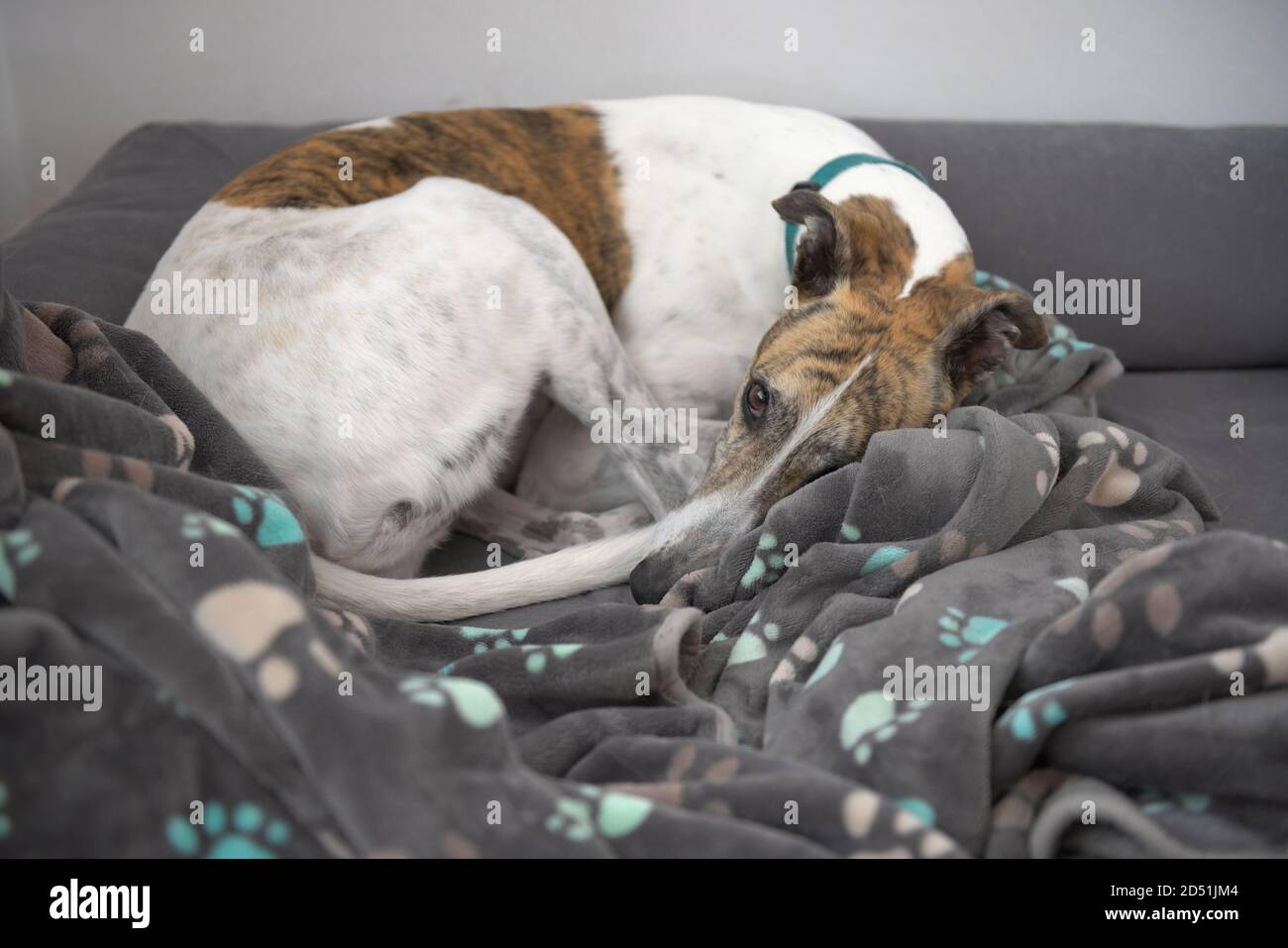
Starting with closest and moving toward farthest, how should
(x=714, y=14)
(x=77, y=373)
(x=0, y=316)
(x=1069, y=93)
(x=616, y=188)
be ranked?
(x=0, y=316)
(x=77, y=373)
(x=616, y=188)
(x=714, y=14)
(x=1069, y=93)

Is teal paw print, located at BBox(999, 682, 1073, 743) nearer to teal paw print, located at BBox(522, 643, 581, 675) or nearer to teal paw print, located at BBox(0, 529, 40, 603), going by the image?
teal paw print, located at BBox(522, 643, 581, 675)

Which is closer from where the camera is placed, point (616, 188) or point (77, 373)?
point (77, 373)

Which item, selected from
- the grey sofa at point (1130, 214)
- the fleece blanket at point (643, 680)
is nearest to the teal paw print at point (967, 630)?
the fleece blanket at point (643, 680)

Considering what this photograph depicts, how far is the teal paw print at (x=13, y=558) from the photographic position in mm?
1102

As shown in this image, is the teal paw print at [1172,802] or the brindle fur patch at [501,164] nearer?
the teal paw print at [1172,802]

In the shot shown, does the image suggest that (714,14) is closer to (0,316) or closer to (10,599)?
(0,316)

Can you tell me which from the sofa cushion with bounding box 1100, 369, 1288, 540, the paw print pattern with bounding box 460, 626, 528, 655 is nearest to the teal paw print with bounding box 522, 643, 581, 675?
the paw print pattern with bounding box 460, 626, 528, 655

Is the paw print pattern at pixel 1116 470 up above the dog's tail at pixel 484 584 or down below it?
above

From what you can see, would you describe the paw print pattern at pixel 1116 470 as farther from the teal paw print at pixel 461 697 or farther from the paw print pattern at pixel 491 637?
the teal paw print at pixel 461 697

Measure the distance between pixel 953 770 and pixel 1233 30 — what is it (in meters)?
3.18

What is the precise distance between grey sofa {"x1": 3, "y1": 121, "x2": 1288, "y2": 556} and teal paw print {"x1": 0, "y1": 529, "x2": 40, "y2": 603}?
6.27ft
